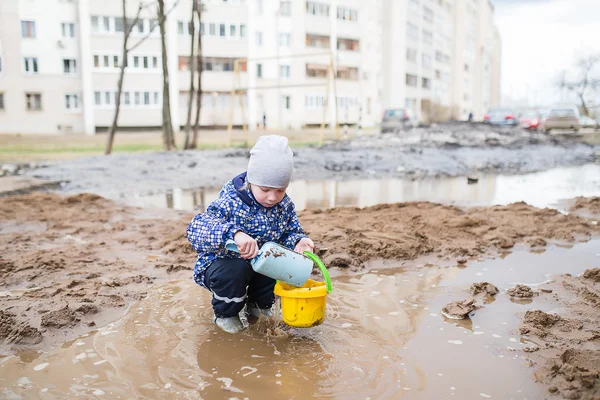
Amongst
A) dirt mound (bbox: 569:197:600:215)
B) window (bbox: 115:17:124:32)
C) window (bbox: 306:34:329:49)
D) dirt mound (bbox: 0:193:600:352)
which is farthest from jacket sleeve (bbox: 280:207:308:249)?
window (bbox: 306:34:329:49)

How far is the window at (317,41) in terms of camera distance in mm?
42594

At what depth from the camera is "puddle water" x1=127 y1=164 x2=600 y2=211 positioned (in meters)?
7.73

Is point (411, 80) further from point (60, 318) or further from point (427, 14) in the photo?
point (60, 318)

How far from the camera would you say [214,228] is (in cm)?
279

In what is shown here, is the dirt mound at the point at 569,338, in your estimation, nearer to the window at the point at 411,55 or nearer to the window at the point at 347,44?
the window at the point at 347,44

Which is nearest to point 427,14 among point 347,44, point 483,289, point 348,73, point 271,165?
point 347,44

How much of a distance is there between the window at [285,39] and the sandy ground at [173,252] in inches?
1371

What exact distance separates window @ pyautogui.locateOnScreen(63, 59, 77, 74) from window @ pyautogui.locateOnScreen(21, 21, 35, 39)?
2.37 m

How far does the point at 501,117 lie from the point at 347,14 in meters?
19.8

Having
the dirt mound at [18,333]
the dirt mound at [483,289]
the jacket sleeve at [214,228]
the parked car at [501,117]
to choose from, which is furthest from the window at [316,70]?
the dirt mound at [18,333]

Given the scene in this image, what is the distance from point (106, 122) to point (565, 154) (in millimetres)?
29008

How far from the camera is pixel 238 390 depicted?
92.7 inches

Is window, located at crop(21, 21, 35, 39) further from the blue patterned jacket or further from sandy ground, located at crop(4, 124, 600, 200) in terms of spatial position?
the blue patterned jacket

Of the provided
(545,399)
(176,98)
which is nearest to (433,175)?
(545,399)
